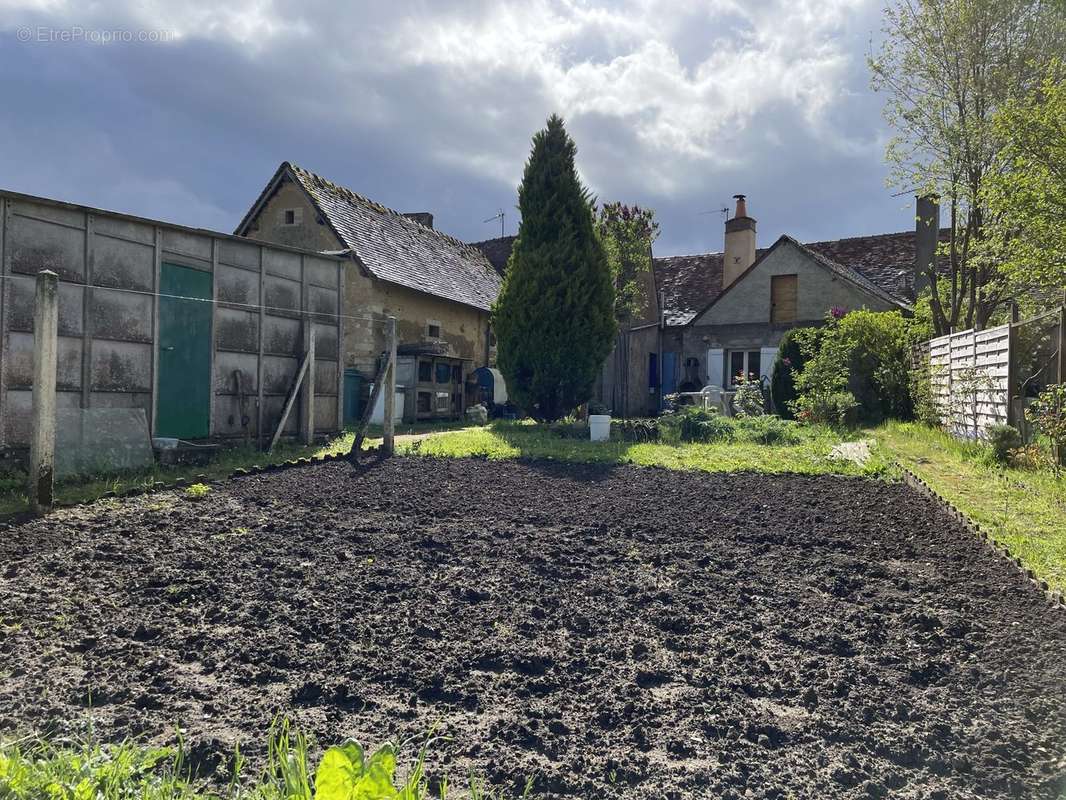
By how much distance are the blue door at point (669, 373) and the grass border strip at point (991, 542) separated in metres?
14.4

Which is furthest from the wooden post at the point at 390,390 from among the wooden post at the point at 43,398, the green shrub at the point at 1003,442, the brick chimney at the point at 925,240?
the brick chimney at the point at 925,240

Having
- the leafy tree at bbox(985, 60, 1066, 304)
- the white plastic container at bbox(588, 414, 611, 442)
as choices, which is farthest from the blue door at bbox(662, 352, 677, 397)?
the leafy tree at bbox(985, 60, 1066, 304)

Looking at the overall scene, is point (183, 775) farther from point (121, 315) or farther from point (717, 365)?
point (717, 365)

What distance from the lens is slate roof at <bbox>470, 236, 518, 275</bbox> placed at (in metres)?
26.1

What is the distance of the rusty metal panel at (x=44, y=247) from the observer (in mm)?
6949

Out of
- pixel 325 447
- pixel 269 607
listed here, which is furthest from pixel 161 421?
pixel 269 607

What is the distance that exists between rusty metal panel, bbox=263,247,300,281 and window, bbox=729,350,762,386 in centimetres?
1349

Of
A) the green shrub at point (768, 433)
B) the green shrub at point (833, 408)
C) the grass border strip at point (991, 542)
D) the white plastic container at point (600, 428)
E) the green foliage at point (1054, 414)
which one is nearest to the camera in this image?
the grass border strip at point (991, 542)

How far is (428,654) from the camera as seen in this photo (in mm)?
2727

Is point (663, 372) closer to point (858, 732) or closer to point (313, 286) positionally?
point (313, 286)

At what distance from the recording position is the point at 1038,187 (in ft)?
28.3

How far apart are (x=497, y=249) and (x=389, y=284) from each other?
11133 millimetres

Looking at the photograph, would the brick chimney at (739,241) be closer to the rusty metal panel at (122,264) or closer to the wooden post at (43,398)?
the rusty metal panel at (122,264)

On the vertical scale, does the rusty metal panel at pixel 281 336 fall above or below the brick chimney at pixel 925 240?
below
